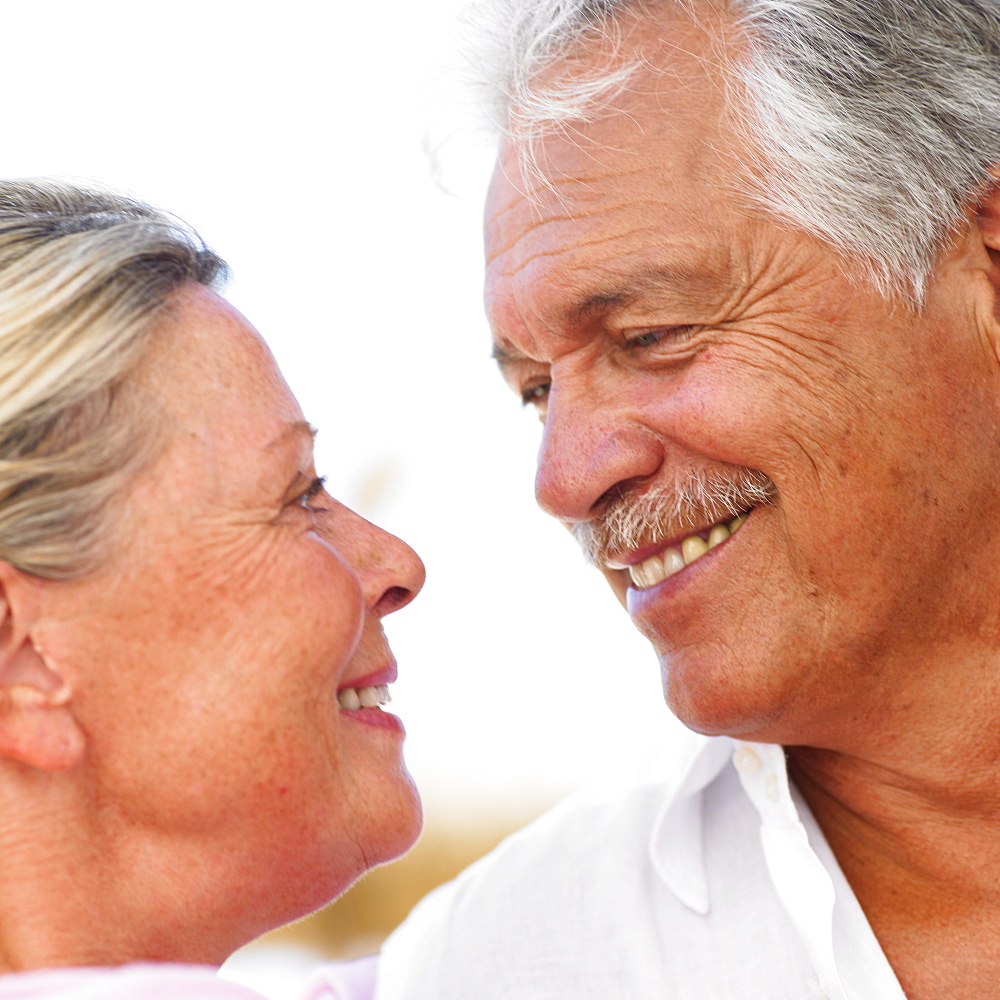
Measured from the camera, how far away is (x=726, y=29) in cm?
210

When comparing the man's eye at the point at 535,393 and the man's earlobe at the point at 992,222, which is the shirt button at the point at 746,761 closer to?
the man's eye at the point at 535,393

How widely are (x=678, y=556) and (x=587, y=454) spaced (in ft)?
0.81

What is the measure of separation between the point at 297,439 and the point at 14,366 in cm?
40

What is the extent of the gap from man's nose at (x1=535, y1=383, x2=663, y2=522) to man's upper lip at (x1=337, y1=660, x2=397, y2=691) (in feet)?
1.58

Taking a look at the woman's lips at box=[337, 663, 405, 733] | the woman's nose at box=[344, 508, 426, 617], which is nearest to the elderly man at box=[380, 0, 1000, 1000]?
the woman's nose at box=[344, 508, 426, 617]

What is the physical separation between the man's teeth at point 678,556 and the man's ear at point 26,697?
1087 millimetres

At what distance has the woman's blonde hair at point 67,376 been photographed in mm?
1370

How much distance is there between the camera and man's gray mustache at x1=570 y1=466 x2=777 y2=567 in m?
1.98

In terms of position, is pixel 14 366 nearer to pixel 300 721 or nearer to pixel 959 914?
pixel 300 721

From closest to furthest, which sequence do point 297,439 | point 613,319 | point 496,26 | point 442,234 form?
point 297,439, point 613,319, point 496,26, point 442,234

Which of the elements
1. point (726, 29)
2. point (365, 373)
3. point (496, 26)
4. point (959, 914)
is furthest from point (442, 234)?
point (959, 914)

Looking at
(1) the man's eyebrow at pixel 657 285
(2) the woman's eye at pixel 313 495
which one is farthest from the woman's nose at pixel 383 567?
(1) the man's eyebrow at pixel 657 285

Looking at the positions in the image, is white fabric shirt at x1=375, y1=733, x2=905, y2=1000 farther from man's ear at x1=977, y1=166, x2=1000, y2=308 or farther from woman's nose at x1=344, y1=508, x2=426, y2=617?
man's ear at x1=977, y1=166, x2=1000, y2=308

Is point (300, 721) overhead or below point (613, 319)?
below
